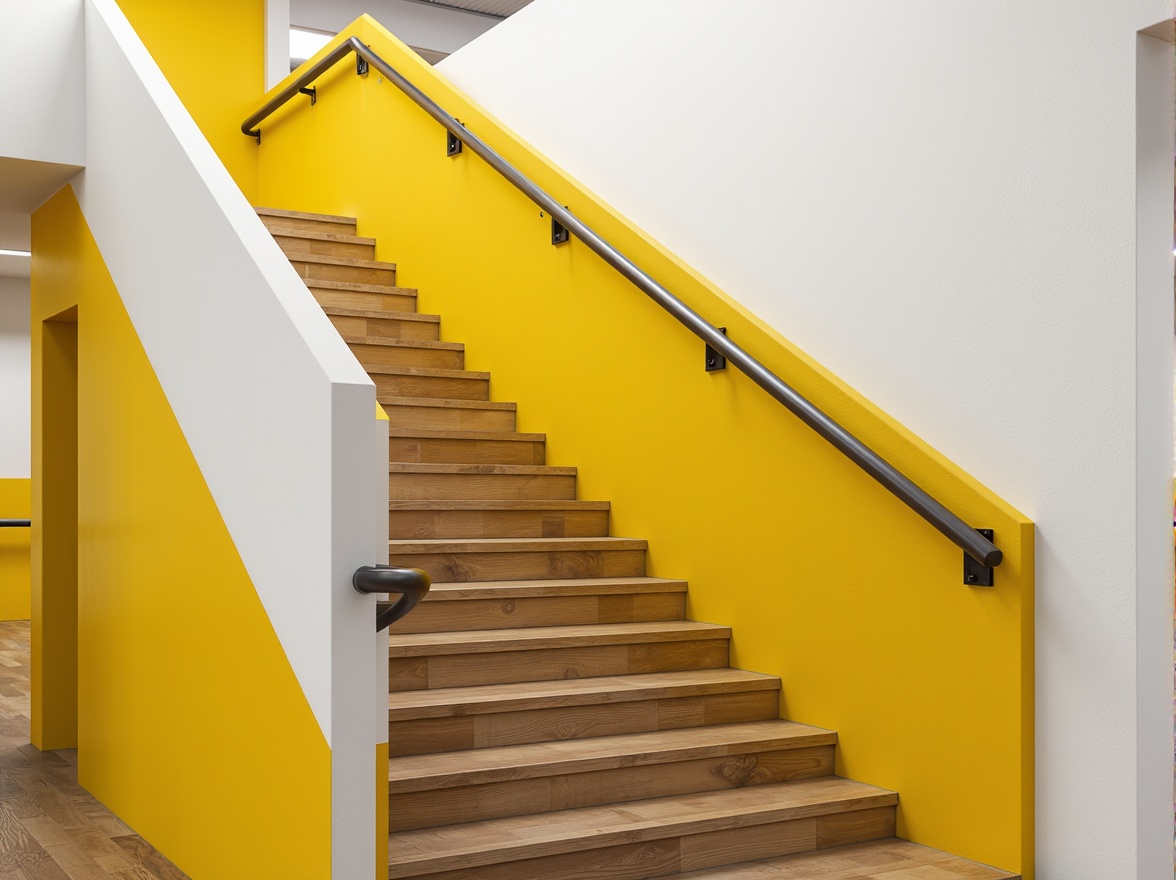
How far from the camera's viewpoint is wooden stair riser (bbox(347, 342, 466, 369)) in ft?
16.0

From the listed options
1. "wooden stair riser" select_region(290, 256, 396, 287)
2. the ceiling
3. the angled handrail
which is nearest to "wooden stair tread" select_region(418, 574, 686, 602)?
the angled handrail

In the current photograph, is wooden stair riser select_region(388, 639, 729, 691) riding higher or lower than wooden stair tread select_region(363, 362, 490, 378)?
lower

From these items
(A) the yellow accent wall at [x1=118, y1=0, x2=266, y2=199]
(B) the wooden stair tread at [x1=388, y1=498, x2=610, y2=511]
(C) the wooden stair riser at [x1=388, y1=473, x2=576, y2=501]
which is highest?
(A) the yellow accent wall at [x1=118, y1=0, x2=266, y2=199]

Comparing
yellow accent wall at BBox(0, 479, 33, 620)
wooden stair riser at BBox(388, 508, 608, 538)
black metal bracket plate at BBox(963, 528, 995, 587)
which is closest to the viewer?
black metal bracket plate at BBox(963, 528, 995, 587)

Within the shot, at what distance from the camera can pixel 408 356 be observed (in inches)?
199

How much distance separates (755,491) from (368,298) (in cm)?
244

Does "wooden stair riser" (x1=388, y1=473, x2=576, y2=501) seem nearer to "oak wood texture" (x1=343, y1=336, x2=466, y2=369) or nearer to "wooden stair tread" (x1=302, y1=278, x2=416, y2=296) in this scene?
"oak wood texture" (x1=343, y1=336, x2=466, y2=369)

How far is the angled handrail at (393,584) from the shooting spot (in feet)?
6.85

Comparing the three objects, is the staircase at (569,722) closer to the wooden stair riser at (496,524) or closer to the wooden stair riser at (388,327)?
the wooden stair riser at (496,524)

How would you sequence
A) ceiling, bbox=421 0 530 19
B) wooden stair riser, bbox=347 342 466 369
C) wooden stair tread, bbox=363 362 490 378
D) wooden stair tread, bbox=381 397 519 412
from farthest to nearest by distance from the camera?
1. ceiling, bbox=421 0 530 19
2. wooden stair riser, bbox=347 342 466 369
3. wooden stair tread, bbox=363 362 490 378
4. wooden stair tread, bbox=381 397 519 412

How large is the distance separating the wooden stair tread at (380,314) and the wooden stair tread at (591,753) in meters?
2.41

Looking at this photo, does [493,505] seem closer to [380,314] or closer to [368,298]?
[380,314]

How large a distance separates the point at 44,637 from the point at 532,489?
1957 mm

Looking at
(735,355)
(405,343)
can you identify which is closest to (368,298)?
(405,343)
